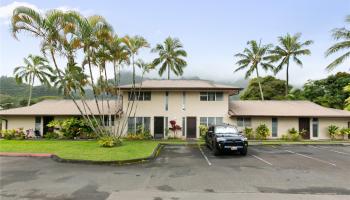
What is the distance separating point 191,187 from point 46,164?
720cm

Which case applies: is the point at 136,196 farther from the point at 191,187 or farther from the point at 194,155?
the point at 194,155

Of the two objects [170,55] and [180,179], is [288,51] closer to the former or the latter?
[170,55]

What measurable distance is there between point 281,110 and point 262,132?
3384mm

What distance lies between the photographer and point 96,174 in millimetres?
10219

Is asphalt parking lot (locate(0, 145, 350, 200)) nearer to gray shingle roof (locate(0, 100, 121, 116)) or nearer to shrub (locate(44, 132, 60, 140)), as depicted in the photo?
shrub (locate(44, 132, 60, 140))

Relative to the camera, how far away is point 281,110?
2623 centimetres

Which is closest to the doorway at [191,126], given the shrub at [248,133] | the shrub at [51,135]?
the shrub at [248,133]

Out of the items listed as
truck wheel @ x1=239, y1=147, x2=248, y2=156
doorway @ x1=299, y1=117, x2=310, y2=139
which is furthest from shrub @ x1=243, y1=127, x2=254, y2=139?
truck wheel @ x1=239, y1=147, x2=248, y2=156

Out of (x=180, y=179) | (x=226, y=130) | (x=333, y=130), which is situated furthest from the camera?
(x=333, y=130)

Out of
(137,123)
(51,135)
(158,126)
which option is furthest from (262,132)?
(51,135)

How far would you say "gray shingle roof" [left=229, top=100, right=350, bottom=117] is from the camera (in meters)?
25.0

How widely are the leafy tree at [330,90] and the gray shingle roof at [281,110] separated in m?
15.3

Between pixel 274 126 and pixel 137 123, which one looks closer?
pixel 137 123

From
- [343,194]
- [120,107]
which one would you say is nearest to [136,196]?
[343,194]
